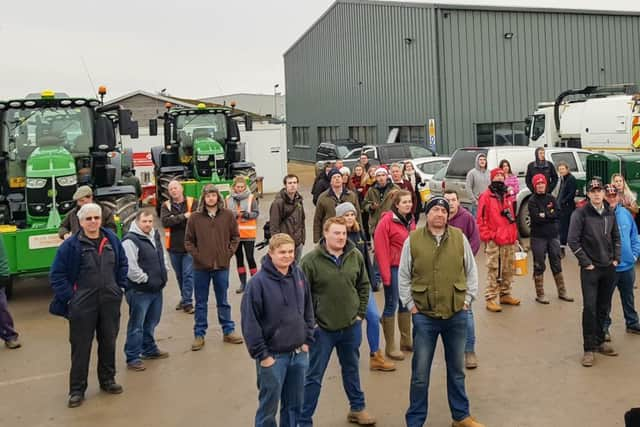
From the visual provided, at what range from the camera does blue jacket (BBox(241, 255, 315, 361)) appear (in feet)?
14.0

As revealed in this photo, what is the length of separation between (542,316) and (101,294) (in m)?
4.96

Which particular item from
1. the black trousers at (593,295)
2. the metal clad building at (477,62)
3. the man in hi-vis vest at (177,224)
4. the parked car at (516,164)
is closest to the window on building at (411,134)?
the metal clad building at (477,62)

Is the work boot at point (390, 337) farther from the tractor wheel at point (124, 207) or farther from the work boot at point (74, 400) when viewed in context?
the tractor wheel at point (124, 207)

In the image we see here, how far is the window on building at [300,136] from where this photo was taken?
144 feet

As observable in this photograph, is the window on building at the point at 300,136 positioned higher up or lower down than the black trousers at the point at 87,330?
higher up

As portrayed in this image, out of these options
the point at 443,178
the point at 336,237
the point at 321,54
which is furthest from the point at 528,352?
the point at 321,54

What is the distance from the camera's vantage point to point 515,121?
86.8 ft

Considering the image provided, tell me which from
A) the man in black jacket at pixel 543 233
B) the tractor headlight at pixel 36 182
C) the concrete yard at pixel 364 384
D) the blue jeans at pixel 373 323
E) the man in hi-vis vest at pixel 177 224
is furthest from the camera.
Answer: the tractor headlight at pixel 36 182

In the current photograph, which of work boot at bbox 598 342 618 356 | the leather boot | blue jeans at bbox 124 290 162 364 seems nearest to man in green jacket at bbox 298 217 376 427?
blue jeans at bbox 124 290 162 364

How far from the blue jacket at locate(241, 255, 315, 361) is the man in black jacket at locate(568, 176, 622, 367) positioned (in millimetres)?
3205

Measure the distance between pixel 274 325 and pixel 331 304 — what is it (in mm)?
676

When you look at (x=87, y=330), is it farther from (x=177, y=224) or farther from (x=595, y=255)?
(x=595, y=255)

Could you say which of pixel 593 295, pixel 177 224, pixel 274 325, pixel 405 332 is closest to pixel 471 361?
pixel 405 332

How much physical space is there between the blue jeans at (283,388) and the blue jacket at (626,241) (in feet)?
12.1
